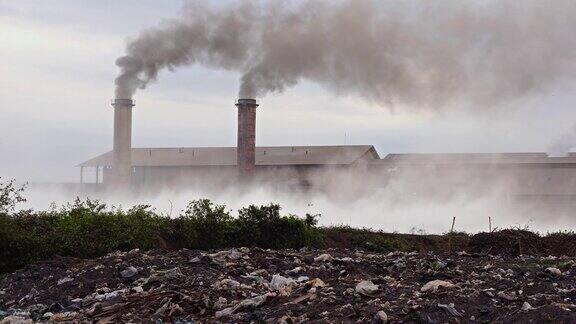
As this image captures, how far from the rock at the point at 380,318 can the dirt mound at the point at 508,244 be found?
1146 cm

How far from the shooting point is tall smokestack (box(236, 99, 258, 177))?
1703 inches

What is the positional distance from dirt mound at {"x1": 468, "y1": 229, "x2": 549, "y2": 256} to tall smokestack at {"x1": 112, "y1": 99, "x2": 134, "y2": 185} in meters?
27.4

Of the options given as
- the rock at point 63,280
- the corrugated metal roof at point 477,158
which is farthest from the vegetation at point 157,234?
the corrugated metal roof at point 477,158

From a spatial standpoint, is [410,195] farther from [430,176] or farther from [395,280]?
[395,280]

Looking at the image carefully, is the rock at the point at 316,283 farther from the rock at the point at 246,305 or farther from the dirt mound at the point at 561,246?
the dirt mound at the point at 561,246

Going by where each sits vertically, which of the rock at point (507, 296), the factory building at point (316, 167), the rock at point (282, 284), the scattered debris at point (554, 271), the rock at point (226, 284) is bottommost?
the rock at point (226, 284)

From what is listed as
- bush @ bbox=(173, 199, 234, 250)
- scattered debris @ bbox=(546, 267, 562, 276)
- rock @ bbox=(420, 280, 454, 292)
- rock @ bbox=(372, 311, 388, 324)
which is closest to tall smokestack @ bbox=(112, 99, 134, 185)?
bush @ bbox=(173, 199, 234, 250)

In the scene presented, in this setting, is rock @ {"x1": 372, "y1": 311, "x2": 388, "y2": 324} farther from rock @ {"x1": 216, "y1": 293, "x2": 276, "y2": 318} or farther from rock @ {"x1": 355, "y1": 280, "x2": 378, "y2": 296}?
rock @ {"x1": 216, "y1": 293, "x2": 276, "y2": 318}

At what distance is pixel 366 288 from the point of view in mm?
11445

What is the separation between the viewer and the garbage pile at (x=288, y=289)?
1009cm

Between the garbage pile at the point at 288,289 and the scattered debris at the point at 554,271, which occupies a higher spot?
the scattered debris at the point at 554,271

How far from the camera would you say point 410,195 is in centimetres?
4484

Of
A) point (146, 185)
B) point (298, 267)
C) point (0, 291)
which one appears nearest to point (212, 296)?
point (298, 267)

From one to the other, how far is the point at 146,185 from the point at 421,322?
4277cm
